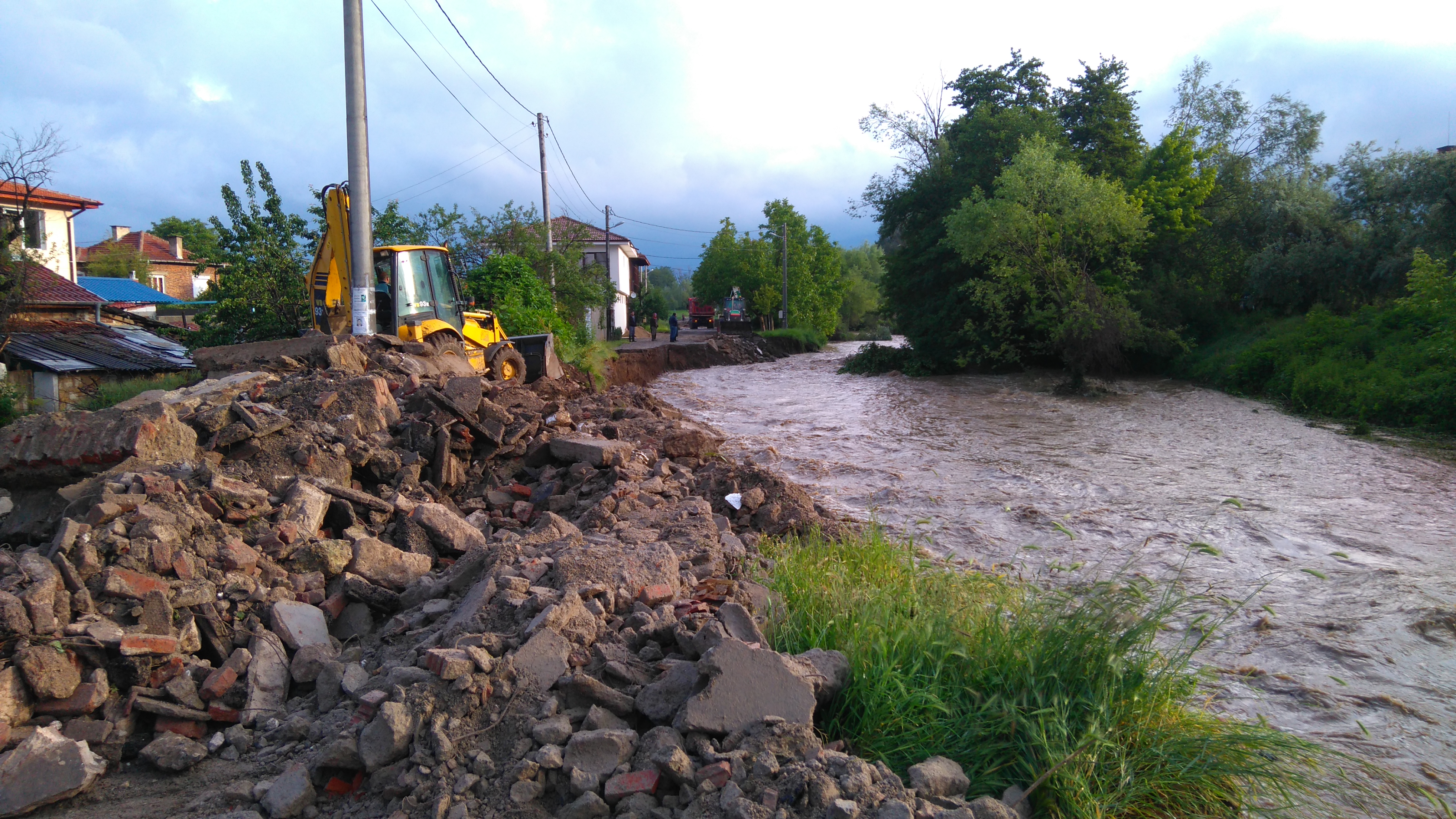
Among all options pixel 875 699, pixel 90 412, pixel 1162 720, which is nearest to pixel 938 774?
pixel 875 699

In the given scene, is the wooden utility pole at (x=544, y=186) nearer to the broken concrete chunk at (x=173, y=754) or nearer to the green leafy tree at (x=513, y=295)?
the green leafy tree at (x=513, y=295)

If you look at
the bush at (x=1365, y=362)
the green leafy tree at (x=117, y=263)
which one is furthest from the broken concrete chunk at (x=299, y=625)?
the green leafy tree at (x=117, y=263)

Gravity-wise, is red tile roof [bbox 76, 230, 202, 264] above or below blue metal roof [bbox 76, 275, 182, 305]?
above

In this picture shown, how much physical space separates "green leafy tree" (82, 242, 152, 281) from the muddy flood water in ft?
143

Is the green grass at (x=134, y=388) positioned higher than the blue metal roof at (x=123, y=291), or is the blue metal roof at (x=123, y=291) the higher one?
the blue metal roof at (x=123, y=291)

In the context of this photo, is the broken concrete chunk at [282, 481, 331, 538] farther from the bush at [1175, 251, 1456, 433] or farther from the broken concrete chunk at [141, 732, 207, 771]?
the bush at [1175, 251, 1456, 433]

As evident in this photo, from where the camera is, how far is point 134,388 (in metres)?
12.4

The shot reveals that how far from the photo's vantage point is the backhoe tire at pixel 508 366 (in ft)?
46.4

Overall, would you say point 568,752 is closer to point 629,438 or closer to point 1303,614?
point 1303,614

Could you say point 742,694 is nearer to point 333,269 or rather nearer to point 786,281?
point 333,269

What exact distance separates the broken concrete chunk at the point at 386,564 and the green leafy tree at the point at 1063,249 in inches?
849

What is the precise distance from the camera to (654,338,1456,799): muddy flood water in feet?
17.3

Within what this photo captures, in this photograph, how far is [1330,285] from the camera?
23094 millimetres

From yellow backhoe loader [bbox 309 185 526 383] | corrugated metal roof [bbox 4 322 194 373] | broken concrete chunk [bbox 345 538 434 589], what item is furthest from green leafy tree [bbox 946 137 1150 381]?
broken concrete chunk [bbox 345 538 434 589]
